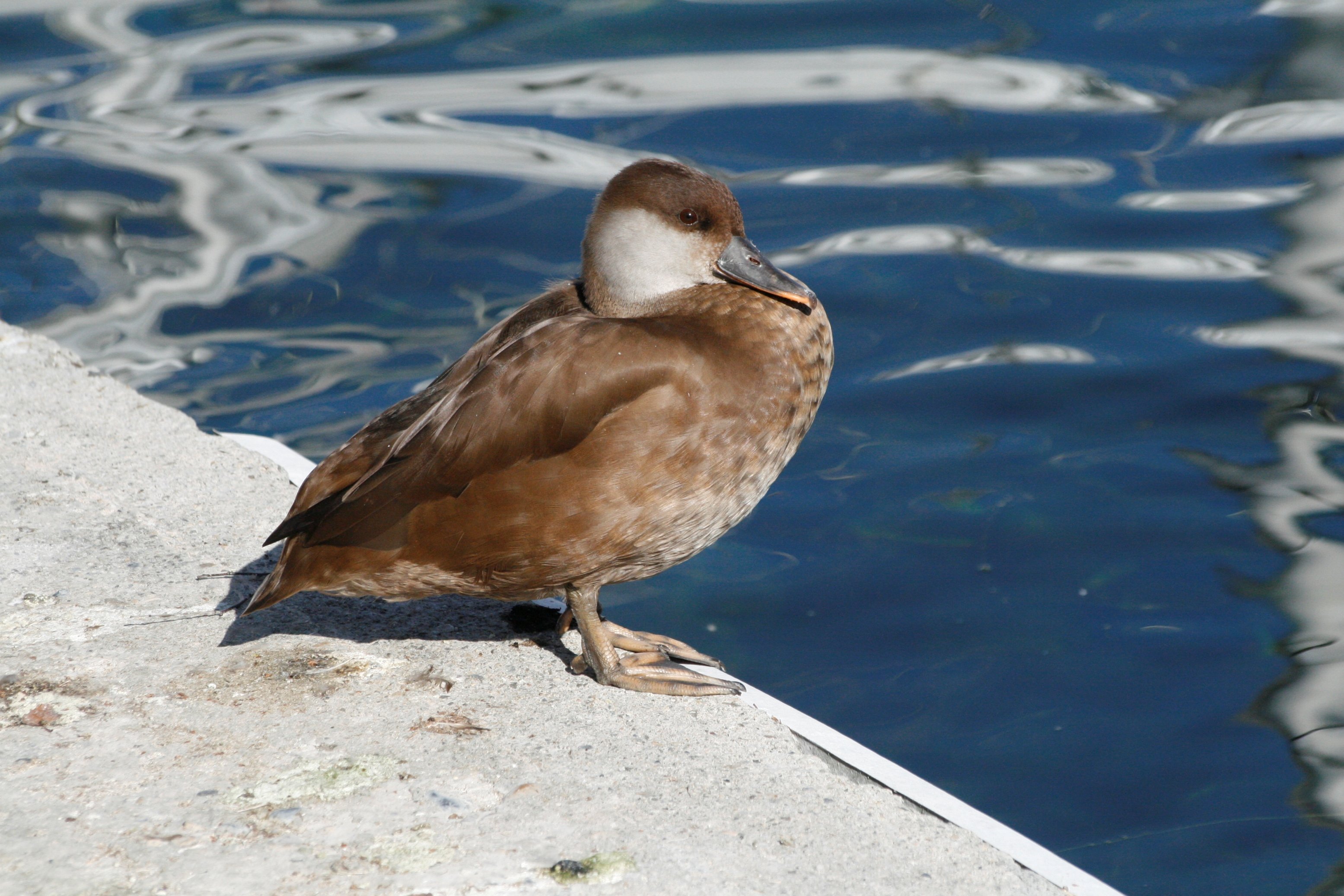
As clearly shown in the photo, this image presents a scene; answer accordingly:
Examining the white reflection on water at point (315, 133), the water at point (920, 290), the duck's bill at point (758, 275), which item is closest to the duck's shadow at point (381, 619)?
the duck's bill at point (758, 275)

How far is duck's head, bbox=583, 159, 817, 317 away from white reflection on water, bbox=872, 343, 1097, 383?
2.83 metres

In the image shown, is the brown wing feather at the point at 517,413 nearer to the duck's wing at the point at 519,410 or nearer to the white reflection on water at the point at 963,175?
the duck's wing at the point at 519,410

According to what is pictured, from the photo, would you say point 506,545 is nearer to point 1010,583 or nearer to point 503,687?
point 503,687

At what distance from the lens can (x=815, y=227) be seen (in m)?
7.22

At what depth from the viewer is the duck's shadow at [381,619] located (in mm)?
3172

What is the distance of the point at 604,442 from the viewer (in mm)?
2828

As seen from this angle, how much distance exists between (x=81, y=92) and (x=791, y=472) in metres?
5.98

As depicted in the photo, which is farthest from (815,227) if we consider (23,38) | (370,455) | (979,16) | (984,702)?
(23,38)

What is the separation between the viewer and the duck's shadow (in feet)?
10.4

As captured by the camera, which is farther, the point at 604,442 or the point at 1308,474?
the point at 1308,474

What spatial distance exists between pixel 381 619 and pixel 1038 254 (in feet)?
14.7

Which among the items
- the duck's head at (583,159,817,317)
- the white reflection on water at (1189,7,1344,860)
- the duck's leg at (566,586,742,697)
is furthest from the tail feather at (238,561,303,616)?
the white reflection on water at (1189,7,1344,860)

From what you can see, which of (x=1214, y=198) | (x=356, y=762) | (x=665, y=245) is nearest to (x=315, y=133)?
(x=1214, y=198)

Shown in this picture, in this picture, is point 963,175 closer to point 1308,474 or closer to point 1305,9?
point 1305,9
